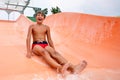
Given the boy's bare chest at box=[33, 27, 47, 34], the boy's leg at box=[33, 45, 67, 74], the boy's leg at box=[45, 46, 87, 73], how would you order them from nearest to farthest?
the boy's leg at box=[33, 45, 67, 74] → the boy's leg at box=[45, 46, 87, 73] → the boy's bare chest at box=[33, 27, 47, 34]

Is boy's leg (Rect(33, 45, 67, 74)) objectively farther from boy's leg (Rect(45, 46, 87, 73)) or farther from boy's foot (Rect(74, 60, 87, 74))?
boy's foot (Rect(74, 60, 87, 74))

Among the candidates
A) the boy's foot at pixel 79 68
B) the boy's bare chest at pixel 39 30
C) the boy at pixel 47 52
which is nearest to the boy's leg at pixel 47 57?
the boy at pixel 47 52

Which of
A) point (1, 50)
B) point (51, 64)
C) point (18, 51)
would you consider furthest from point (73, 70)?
point (1, 50)

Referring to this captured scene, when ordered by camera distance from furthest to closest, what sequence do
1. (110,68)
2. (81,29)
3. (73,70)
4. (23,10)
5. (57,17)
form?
(23,10) → (57,17) → (81,29) → (110,68) → (73,70)

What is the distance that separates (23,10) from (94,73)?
11.8 m

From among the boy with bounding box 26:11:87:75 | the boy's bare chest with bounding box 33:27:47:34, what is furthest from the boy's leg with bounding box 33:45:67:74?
the boy's bare chest with bounding box 33:27:47:34

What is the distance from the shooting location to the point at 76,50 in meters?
4.40

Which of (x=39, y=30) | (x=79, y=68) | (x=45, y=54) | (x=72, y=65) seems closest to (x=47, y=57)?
(x=45, y=54)

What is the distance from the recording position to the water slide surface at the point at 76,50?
120 inches

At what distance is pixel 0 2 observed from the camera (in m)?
13.0

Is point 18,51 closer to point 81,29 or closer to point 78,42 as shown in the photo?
point 78,42

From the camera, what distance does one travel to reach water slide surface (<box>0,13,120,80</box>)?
3041 millimetres

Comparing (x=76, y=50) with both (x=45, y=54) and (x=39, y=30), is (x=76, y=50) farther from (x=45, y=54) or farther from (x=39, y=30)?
(x=45, y=54)

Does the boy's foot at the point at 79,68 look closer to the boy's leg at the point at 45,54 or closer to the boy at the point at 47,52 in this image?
the boy at the point at 47,52
